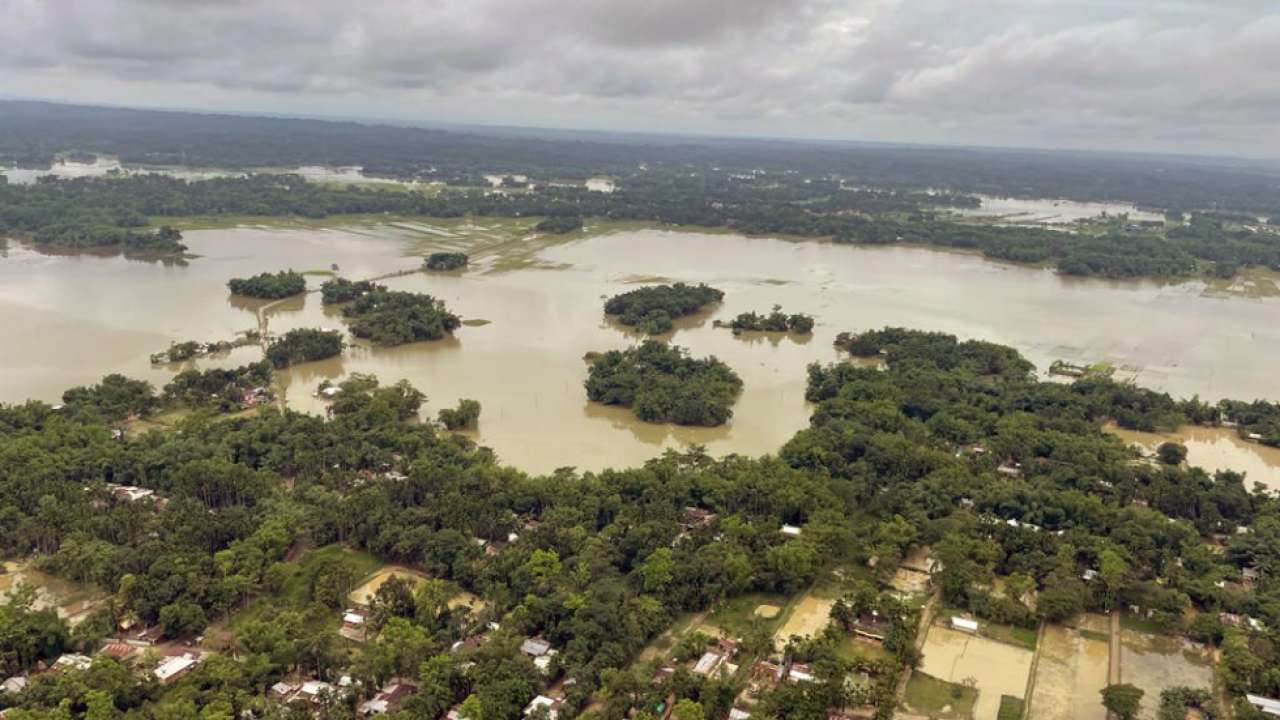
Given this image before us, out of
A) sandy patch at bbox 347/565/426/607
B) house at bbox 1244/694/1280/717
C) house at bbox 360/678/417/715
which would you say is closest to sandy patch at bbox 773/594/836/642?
house at bbox 360/678/417/715

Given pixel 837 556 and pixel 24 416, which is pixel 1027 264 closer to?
pixel 837 556

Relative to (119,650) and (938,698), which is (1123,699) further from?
(119,650)

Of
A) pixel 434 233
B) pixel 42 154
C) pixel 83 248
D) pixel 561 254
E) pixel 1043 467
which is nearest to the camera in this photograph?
pixel 1043 467

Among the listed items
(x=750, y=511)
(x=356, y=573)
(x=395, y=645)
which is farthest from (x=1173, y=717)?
(x=356, y=573)

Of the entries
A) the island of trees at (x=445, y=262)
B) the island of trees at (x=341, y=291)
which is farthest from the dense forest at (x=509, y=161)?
the island of trees at (x=341, y=291)

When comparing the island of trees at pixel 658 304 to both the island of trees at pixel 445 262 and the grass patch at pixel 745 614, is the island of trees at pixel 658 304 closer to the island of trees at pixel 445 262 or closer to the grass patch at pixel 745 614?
the island of trees at pixel 445 262
